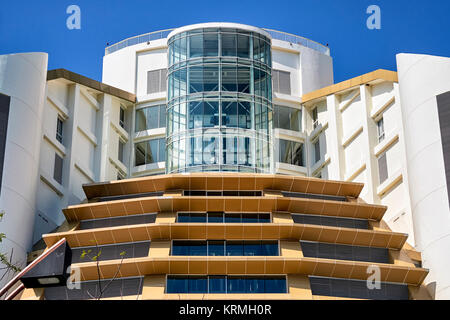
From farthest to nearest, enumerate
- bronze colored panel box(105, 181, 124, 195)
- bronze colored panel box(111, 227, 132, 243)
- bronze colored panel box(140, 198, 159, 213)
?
bronze colored panel box(105, 181, 124, 195)
bronze colored panel box(140, 198, 159, 213)
bronze colored panel box(111, 227, 132, 243)

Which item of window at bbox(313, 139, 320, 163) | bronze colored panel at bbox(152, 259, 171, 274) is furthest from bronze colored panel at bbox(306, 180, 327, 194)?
bronze colored panel at bbox(152, 259, 171, 274)

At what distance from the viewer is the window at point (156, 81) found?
213 feet

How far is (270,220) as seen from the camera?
47.0 metres

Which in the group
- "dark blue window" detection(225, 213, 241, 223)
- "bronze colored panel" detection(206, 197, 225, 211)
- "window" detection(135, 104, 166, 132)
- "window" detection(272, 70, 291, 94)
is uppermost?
"window" detection(272, 70, 291, 94)

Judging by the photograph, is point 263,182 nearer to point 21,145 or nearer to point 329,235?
point 329,235

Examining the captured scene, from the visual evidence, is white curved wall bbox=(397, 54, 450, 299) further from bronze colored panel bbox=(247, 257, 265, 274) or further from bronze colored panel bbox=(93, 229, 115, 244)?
bronze colored panel bbox=(93, 229, 115, 244)

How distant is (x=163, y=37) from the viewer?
66438 mm

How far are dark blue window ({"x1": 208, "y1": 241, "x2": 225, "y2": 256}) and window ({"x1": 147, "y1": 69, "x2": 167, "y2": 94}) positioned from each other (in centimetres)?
2272

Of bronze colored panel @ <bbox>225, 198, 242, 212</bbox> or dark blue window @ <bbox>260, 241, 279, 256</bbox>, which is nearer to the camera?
dark blue window @ <bbox>260, 241, 279, 256</bbox>

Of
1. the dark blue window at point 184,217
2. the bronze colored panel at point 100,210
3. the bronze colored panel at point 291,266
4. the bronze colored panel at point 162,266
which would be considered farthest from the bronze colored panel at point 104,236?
the bronze colored panel at point 291,266

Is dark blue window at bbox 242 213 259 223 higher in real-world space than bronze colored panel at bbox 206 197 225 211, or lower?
lower

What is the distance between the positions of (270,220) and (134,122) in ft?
68.6

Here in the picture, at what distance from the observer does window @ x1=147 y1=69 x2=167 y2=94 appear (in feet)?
213
